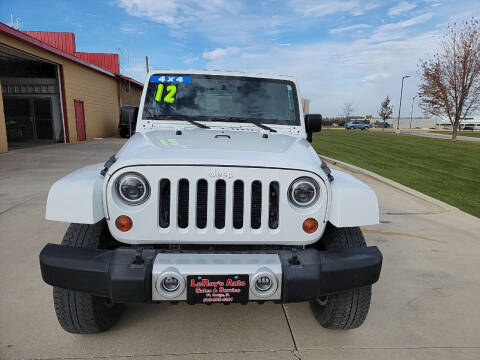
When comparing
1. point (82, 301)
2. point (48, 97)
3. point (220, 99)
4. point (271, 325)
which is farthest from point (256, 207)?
point (48, 97)

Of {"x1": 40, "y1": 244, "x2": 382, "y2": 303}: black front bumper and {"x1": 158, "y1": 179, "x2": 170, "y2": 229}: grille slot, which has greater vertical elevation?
{"x1": 158, "y1": 179, "x2": 170, "y2": 229}: grille slot

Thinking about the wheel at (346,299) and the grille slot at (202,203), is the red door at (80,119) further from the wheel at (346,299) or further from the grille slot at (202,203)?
the wheel at (346,299)

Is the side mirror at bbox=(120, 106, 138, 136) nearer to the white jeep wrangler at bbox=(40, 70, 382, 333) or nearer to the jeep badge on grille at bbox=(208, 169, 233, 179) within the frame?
the white jeep wrangler at bbox=(40, 70, 382, 333)

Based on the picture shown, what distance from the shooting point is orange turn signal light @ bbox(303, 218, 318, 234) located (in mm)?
2024

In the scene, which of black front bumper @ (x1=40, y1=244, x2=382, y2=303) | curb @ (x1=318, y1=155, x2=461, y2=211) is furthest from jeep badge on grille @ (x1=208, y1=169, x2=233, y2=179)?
curb @ (x1=318, y1=155, x2=461, y2=211)

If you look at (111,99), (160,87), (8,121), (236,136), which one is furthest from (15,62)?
(236,136)

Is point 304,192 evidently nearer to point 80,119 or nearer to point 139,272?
point 139,272

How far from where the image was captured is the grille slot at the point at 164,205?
1979 mm

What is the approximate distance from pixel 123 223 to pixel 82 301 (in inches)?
23.8

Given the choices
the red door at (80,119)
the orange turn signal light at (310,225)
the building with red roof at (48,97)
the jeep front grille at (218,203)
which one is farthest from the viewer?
the red door at (80,119)

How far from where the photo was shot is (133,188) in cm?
195

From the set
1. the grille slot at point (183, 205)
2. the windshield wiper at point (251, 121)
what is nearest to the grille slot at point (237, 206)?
the grille slot at point (183, 205)

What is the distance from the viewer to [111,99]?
22594 millimetres

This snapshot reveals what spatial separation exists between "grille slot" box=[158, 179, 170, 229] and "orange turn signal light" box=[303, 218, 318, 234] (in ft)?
2.54
